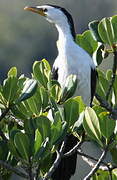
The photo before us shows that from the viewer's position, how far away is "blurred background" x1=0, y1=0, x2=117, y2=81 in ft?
110

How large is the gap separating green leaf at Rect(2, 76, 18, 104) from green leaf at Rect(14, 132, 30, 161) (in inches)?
8.9

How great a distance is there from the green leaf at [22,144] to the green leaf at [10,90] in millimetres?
225

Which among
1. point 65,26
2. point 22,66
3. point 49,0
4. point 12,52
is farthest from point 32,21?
point 65,26

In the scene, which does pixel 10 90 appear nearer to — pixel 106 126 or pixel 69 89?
pixel 69 89

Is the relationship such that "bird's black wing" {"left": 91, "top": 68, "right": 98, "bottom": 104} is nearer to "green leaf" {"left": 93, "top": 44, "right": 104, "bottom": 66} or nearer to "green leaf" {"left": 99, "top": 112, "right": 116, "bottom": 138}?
"green leaf" {"left": 93, "top": 44, "right": 104, "bottom": 66}

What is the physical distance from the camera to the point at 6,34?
120ft

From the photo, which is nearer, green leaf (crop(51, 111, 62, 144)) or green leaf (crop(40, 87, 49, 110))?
green leaf (crop(51, 111, 62, 144))

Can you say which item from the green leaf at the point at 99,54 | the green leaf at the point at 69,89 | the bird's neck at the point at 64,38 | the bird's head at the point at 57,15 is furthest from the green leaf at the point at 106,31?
the bird's head at the point at 57,15

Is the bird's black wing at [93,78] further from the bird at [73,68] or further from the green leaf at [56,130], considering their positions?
the green leaf at [56,130]

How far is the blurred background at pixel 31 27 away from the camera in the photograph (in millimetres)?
33438

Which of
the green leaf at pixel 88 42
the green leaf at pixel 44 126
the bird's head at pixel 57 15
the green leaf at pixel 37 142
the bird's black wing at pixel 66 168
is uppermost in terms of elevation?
the bird's head at pixel 57 15

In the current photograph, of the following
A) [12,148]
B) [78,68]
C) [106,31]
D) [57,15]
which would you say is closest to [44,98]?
[12,148]

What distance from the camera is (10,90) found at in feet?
11.0

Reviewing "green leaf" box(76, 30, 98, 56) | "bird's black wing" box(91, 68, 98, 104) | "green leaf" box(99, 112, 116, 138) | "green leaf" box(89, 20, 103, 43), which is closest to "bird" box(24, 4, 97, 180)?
"bird's black wing" box(91, 68, 98, 104)
